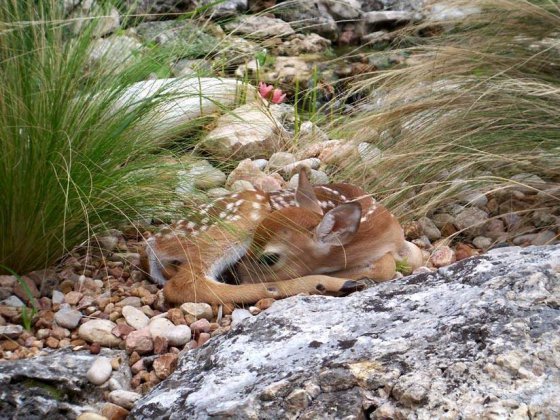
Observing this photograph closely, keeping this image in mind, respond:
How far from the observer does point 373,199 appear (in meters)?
4.46

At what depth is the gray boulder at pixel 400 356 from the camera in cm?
239

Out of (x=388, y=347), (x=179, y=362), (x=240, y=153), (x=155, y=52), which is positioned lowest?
(x=240, y=153)

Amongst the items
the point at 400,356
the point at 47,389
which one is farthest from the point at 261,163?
the point at 400,356

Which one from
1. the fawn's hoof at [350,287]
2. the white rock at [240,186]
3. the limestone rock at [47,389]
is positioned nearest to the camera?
the limestone rock at [47,389]

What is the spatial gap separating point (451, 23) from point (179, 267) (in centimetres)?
229

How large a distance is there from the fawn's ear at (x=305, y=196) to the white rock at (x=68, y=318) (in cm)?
117

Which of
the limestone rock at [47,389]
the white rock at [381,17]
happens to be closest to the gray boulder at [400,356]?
the limestone rock at [47,389]

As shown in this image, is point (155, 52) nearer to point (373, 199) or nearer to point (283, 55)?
point (373, 199)

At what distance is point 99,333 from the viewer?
3.38 meters

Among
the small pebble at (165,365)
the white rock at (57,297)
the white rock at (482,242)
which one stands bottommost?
the white rock at (482,242)

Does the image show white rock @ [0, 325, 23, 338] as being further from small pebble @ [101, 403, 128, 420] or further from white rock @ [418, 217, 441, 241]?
white rock @ [418, 217, 441, 241]

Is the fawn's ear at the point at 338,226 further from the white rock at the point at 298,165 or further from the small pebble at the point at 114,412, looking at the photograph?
the small pebble at the point at 114,412

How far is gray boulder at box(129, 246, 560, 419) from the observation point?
239 cm

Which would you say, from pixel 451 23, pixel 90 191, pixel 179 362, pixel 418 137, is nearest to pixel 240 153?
pixel 418 137
